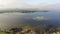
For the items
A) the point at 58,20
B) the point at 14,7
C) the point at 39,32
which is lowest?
the point at 39,32

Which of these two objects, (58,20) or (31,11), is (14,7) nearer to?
(31,11)

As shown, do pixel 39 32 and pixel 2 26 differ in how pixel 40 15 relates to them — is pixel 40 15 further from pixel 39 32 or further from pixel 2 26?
pixel 2 26

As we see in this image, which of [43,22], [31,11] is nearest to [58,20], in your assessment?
[43,22]

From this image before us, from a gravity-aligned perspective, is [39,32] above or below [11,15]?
below

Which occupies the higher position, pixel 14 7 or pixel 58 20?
pixel 14 7

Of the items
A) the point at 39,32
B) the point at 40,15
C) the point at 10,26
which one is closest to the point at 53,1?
the point at 40,15
